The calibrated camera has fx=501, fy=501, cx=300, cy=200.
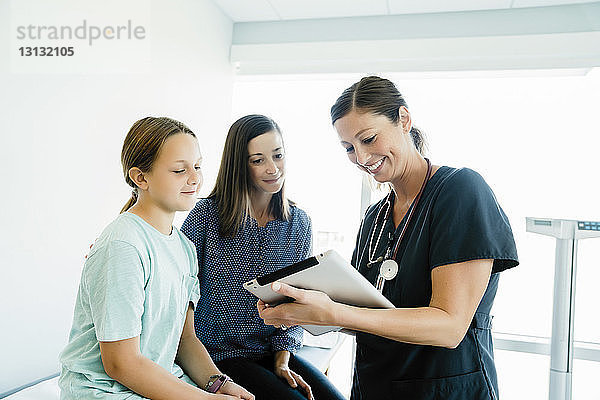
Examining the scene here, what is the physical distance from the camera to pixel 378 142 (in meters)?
1.30

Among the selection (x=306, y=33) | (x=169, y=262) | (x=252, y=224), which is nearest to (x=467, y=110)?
(x=306, y=33)

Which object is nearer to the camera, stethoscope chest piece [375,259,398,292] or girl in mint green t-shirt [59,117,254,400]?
girl in mint green t-shirt [59,117,254,400]

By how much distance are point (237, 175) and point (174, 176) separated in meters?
0.46

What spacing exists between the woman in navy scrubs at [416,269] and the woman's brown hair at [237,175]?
1.40 ft

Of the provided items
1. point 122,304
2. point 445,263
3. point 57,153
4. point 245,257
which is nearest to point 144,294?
point 122,304

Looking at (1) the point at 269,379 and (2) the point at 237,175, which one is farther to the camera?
(2) the point at 237,175

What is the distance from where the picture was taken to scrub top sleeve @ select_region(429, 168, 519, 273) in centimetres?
107

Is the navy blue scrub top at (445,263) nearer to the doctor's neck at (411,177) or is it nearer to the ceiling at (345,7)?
the doctor's neck at (411,177)

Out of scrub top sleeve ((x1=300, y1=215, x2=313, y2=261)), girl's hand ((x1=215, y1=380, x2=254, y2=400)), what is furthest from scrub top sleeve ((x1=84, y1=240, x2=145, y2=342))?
scrub top sleeve ((x1=300, y1=215, x2=313, y2=261))

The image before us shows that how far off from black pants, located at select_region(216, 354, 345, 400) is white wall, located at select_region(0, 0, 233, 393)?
27.8 inches

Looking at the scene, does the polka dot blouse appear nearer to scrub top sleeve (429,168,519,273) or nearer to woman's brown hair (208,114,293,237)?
woman's brown hair (208,114,293,237)

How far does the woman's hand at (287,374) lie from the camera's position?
5.29ft

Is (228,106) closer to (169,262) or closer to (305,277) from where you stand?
(169,262)

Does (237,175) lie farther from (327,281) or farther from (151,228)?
(327,281)
